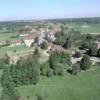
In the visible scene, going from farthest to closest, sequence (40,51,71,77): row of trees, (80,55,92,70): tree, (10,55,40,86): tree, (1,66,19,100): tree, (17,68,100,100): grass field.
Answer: (80,55,92,70): tree → (40,51,71,77): row of trees → (10,55,40,86): tree → (17,68,100,100): grass field → (1,66,19,100): tree

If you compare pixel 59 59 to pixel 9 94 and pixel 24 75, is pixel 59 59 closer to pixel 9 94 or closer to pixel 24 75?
pixel 24 75

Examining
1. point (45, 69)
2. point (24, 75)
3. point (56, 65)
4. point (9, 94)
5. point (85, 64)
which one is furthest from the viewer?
point (85, 64)

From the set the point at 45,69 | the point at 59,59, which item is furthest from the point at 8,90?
the point at 59,59

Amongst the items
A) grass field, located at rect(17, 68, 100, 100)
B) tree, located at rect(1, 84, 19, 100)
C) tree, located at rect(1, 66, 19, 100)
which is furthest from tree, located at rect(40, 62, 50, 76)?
tree, located at rect(1, 84, 19, 100)

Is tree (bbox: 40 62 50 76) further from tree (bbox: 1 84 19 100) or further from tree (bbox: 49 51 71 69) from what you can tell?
tree (bbox: 1 84 19 100)

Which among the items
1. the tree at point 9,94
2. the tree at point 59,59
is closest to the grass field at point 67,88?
the tree at point 9,94

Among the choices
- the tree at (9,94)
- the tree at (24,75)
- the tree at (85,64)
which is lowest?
the tree at (85,64)

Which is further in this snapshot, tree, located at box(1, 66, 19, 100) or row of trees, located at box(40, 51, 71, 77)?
row of trees, located at box(40, 51, 71, 77)

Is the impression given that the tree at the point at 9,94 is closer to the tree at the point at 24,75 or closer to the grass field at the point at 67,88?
the grass field at the point at 67,88

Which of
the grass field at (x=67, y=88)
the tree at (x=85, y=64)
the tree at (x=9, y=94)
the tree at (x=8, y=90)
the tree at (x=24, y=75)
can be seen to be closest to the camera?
the tree at (x=9, y=94)
